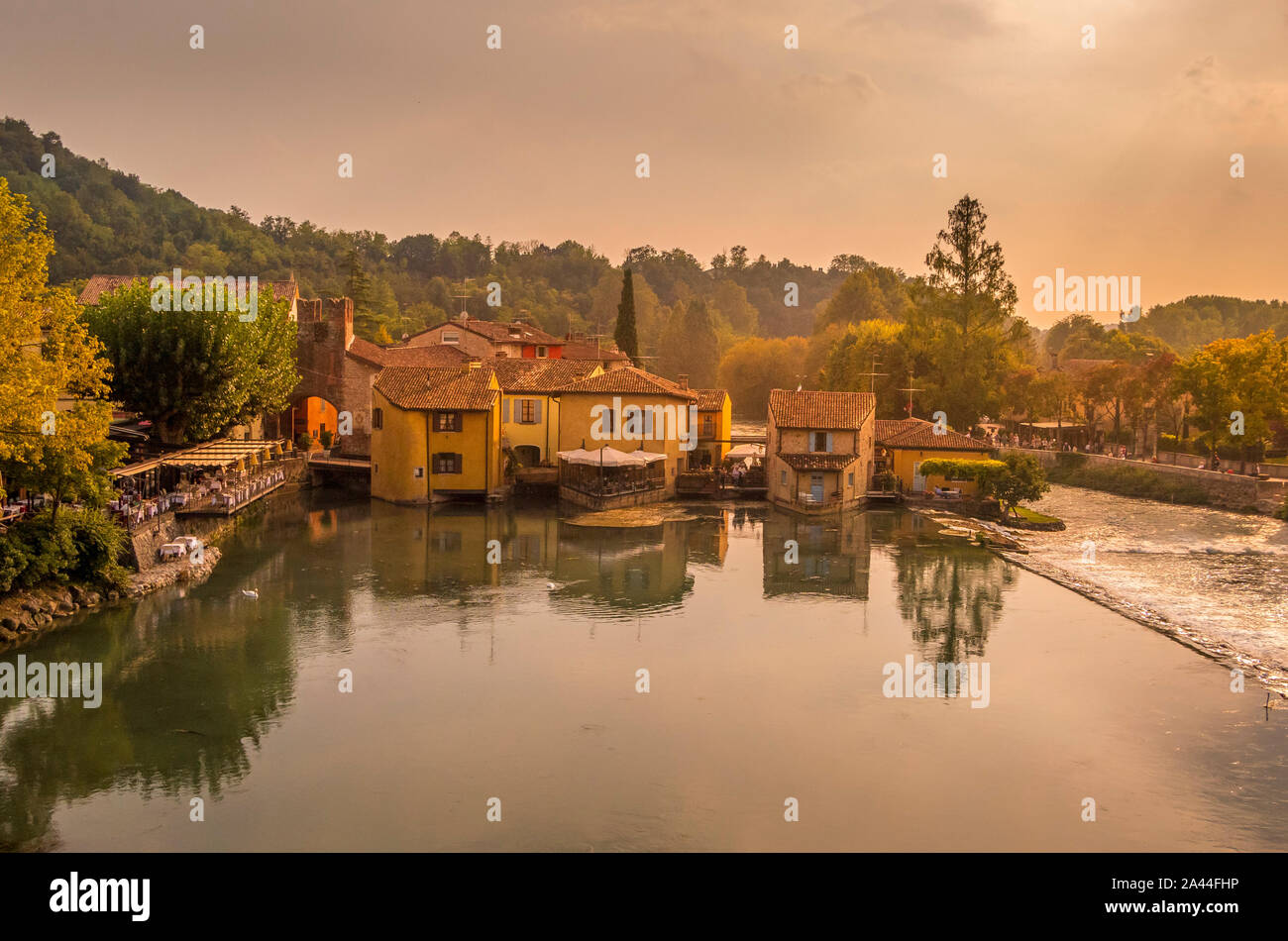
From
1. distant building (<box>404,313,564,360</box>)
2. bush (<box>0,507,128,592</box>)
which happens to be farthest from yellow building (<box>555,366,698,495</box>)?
bush (<box>0,507,128,592</box>)

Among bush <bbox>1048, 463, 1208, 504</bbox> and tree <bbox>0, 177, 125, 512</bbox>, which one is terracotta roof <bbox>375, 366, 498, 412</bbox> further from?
bush <bbox>1048, 463, 1208, 504</bbox>

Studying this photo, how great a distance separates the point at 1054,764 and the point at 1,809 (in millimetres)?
18424

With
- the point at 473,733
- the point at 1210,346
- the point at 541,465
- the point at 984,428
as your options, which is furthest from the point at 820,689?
the point at 984,428

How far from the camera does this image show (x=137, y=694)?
2209 centimetres

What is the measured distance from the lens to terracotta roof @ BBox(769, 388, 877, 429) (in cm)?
5216

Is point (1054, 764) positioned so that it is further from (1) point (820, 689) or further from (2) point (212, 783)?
(2) point (212, 783)

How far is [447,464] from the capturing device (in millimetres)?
50594

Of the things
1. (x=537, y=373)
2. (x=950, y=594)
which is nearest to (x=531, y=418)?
(x=537, y=373)

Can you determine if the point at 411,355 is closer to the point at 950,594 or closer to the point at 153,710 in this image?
the point at 950,594

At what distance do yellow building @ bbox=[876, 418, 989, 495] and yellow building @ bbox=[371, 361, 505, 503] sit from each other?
71.8 feet

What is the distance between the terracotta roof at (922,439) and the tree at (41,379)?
40.0m

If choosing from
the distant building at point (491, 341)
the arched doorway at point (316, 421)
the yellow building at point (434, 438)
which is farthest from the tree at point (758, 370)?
the yellow building at point (434, 438)

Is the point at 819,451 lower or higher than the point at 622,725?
higher

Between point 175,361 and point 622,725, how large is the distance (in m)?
32.0
